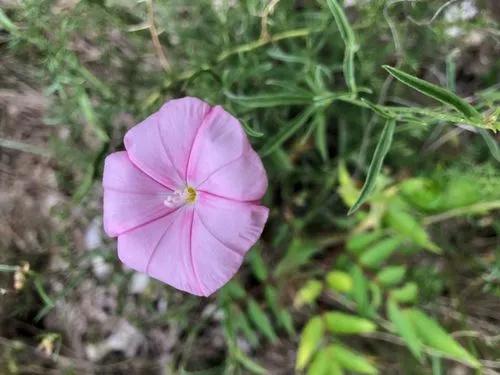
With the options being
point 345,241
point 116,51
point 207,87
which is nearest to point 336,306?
point 345,241

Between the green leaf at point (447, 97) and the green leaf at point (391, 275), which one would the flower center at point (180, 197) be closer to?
the green leaf at point (447, 97)

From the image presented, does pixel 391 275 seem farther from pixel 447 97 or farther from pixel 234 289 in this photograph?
pixel 447 97

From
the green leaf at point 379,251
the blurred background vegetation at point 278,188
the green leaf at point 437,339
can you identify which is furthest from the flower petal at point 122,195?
the green leaf at point 437,339

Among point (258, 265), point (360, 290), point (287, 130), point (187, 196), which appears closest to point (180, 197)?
point (187, 196)

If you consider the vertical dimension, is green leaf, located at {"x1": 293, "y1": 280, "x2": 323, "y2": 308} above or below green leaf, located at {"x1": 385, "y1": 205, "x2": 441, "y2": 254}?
below

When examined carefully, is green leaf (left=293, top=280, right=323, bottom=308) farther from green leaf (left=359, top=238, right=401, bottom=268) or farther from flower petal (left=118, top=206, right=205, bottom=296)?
flower petal (left=118, top=206, right=205, bottom=296)

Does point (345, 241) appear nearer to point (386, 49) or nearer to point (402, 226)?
point (402, 226)

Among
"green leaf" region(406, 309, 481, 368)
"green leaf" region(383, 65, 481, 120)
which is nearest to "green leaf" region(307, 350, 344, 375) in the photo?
"green leaf" region(406, 309, 481, 368)
